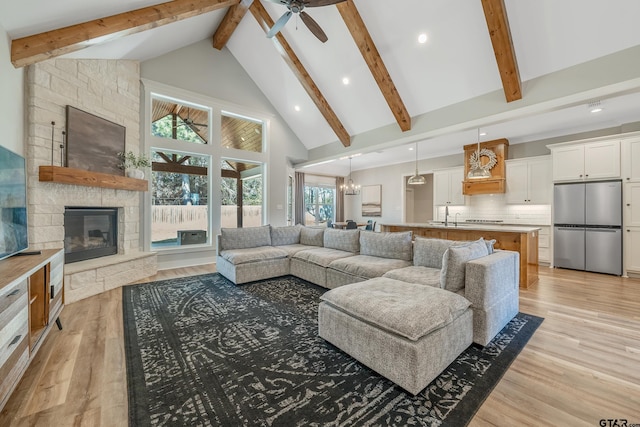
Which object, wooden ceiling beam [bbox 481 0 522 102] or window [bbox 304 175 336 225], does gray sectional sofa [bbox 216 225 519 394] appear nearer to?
wooden ceiling beam [bbox 481 0 522 102]

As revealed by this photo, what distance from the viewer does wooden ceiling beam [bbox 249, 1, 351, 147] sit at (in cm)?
482

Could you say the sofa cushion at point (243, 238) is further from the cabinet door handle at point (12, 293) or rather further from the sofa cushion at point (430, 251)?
the cabinet door handle at point (12, 293)

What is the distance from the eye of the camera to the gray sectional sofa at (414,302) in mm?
1724

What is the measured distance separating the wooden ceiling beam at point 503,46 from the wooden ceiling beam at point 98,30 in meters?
3.83

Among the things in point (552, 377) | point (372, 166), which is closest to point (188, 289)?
point (552, 377)

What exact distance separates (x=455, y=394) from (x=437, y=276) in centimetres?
120

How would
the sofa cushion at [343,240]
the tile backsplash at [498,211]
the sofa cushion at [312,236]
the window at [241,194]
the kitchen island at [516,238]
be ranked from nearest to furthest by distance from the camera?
1. the kitchen island at [516,238]
2. the sofa cushion at [343,240]
3. the sofa cushion at [312,236]
4. the tile backsplash at [498,211]
5. the window at [241,194]

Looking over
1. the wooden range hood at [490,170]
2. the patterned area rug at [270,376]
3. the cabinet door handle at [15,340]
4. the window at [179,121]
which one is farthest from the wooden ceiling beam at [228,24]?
the wooden range hood at [490,170]

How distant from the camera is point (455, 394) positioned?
1672 millimetres

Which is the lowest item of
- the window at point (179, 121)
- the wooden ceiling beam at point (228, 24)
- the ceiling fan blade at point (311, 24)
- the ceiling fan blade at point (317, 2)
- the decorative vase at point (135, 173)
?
the decorative vase at point (135, 173)

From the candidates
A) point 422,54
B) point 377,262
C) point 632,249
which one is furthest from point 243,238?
point 632,249

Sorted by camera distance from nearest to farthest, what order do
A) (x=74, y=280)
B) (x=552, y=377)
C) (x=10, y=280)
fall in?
(x=10, y=280) → (x=552, y=377) → (x=74, y=280)

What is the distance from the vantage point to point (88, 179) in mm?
3730

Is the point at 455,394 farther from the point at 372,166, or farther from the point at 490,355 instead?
the point at 372,166
